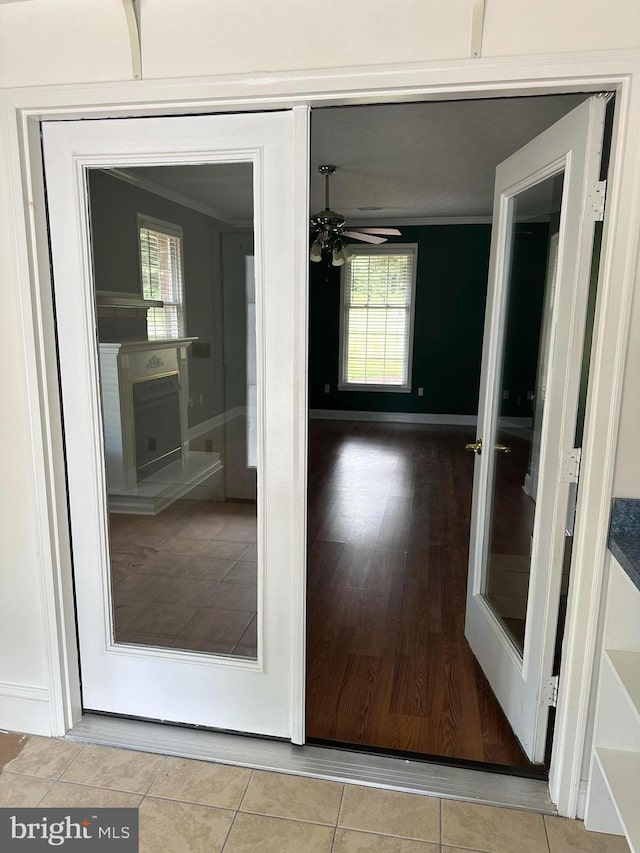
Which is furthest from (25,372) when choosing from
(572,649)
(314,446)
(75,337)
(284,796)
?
(314,446)

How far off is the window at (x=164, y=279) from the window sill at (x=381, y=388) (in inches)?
260

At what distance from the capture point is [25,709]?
2.21 m

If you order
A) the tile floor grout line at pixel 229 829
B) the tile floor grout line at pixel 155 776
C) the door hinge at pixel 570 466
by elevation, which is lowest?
the tile floor grout line at pixel 229 829

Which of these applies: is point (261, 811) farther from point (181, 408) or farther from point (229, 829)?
point (181, 408)

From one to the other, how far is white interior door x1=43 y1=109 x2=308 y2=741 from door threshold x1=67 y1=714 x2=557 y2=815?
2.1 inches

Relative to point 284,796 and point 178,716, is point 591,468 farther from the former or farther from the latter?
point 178,716

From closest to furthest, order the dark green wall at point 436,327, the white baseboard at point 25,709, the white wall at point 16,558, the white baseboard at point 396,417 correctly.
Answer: the white wall at point 16,558
the white baseboard at point 25,709
the dark green wall at point 436,327
the white baseboard at point 396,417

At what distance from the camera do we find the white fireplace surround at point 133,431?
2055 millimetres

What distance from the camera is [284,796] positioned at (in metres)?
1.91

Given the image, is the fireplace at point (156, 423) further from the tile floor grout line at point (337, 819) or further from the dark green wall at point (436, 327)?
the dark green wall at point (436, 327)

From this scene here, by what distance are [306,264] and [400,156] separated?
3540mm

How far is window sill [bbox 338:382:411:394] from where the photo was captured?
8.44m

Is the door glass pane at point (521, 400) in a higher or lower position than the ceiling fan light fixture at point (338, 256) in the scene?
lower

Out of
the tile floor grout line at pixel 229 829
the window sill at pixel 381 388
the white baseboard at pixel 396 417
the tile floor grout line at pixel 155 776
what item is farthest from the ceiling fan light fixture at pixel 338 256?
the tile floor grout line at pixel 229 829
